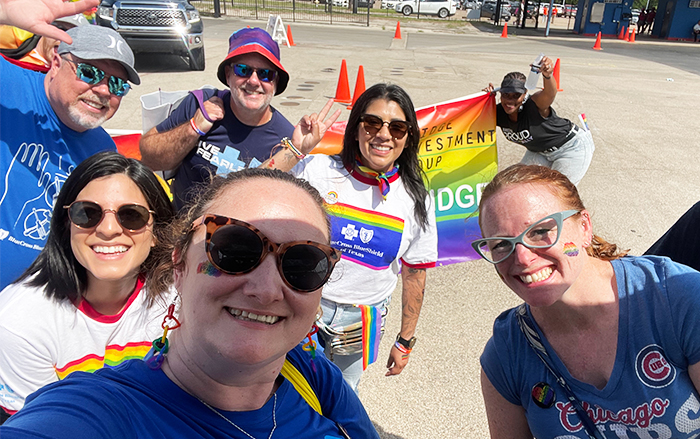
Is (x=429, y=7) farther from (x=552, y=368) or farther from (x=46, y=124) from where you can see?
(x=552, y=368)

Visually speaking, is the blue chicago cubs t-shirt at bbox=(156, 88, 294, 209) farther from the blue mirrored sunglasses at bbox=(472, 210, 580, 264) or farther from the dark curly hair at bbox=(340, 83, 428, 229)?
the blue mirrored sunglasses at bbox=(472, 210, 580, 264)

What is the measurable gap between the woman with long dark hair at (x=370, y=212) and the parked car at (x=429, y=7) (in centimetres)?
4062

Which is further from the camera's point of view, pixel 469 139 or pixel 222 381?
pixel 469 139

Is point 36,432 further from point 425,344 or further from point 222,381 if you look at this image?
point 425,344

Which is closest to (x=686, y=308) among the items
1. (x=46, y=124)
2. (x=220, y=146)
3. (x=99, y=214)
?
(x=99, y=214)

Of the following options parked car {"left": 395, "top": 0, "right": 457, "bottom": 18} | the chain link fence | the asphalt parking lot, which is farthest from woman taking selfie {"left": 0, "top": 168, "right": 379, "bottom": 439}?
parked car {"left": 395, "top": 0, "right": 457, "bottom": 18}

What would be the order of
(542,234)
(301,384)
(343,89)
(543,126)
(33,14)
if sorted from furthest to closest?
(343,89), (543,126), (33,14), (542,234), (301,384)

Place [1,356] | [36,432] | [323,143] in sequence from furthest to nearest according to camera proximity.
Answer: [323,143] < [1,356] < [36,432]

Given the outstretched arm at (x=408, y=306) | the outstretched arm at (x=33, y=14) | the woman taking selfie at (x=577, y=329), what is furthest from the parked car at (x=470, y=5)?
the woman taking selfie at (x=577, y=329)

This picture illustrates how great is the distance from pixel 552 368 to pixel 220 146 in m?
2.14

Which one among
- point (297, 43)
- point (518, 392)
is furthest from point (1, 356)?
point (297, 43)

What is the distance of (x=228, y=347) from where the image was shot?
115cm

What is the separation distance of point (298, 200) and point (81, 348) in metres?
1.10

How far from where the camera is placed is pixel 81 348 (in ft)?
5.85
